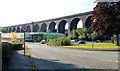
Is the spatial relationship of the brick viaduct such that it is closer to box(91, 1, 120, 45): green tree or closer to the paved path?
box(91, 1, 120, 45): green tree

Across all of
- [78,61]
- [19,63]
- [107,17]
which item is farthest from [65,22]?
[19,63]

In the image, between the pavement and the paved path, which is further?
the pavement

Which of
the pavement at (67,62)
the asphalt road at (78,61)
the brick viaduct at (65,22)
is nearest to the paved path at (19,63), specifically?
the pavement at (67,62)

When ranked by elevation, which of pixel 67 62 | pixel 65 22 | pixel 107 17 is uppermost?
pixel 65 22

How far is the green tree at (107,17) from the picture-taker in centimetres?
2548

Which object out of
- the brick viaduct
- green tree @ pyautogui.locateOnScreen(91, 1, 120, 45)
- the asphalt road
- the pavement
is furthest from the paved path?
the brick viaduct

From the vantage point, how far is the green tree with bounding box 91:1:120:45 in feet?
83.6

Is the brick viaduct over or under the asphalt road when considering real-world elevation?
over

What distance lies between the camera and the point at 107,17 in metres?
25.8

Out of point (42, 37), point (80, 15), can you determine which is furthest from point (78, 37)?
point (42, 37)

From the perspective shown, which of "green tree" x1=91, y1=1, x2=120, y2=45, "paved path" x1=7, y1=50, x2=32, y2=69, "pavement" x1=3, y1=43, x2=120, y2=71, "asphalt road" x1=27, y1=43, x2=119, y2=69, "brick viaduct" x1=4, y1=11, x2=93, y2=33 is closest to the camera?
"paved path" x1=7, y1=50, x2=32, y2=69

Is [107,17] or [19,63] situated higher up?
[107,17]

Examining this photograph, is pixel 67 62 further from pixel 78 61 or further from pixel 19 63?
pixel 19 63

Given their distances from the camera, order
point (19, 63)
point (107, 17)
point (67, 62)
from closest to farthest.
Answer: point (19, 63) → point (67, 62) → point (107, 17)
